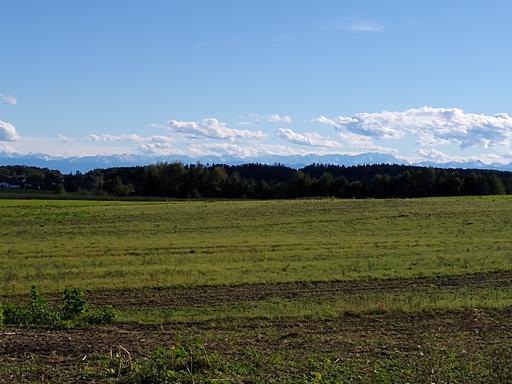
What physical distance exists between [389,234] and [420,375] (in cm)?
3403

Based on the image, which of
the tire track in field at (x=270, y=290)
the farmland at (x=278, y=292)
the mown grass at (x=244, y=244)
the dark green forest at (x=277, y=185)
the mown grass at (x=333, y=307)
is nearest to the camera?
the farmland at (x=278, y=292)

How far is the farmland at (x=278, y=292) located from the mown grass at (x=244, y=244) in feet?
0.40

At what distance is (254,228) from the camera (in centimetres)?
4744

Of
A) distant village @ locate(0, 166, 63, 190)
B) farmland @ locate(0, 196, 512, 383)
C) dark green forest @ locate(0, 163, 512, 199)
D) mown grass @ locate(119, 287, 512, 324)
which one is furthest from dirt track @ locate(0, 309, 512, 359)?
distant village @ locate(0, 166, 63, 190)

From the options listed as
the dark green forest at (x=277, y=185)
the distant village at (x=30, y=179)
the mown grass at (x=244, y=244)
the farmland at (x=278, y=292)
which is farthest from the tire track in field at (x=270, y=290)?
the distant village at (x=30, y=179)

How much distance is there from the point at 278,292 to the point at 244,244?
14.8 meters

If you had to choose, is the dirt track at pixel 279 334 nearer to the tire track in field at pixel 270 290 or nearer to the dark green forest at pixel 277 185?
the tire track in field at pixel 270 290

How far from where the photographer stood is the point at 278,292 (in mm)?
21750

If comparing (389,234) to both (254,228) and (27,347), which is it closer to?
(254,228)

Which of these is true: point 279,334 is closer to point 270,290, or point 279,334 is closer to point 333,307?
point 333,307

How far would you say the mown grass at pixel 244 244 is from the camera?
83.3ft

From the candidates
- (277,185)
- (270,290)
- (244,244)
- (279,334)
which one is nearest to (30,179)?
(277,185)

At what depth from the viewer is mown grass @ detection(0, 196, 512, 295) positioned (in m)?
25.4

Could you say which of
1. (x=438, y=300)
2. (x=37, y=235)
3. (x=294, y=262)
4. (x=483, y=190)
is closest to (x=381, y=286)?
(x=438, y=300)
